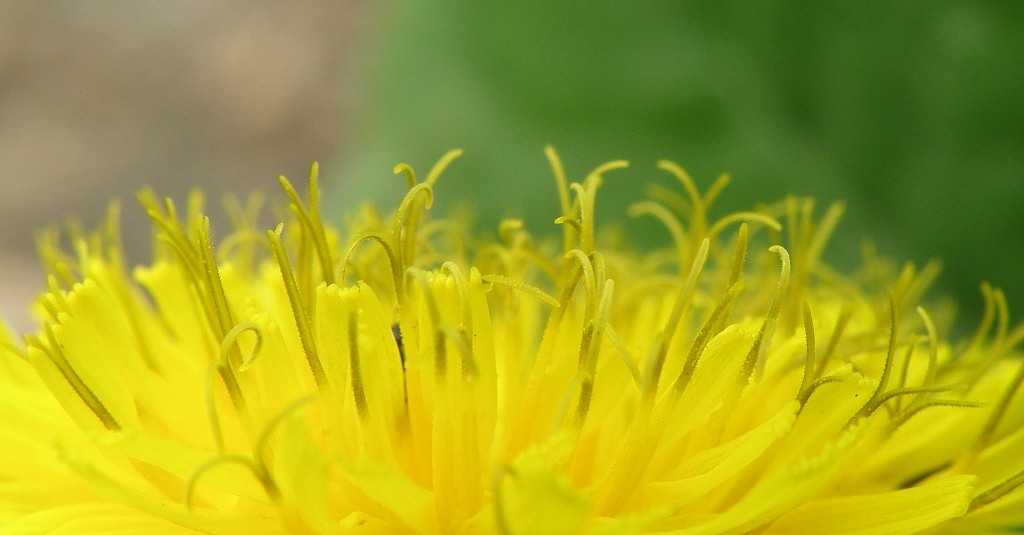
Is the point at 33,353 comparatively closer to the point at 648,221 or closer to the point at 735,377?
the point at 735,377

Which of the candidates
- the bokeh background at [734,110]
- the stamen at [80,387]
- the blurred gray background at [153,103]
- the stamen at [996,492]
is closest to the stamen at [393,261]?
the stamen at [80,387]

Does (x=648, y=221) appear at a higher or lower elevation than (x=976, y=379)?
higher

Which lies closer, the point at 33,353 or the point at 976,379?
the point at 33,353

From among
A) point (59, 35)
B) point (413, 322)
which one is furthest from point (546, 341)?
point (59, 35)

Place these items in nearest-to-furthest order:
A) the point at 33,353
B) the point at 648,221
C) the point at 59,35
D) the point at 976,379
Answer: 1. the point at 33,353
2. the point at 976,379
3. the point at 648,221
4. the point at 59,35

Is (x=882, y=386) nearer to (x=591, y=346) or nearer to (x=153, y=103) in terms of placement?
(x=591, y=346)

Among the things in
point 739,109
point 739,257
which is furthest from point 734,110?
point 739,257

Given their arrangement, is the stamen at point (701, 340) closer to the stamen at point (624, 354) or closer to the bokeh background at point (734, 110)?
the stamen at point (624, 354)

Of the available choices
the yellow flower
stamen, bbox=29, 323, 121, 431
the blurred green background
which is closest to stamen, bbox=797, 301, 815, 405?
the yellow flower
